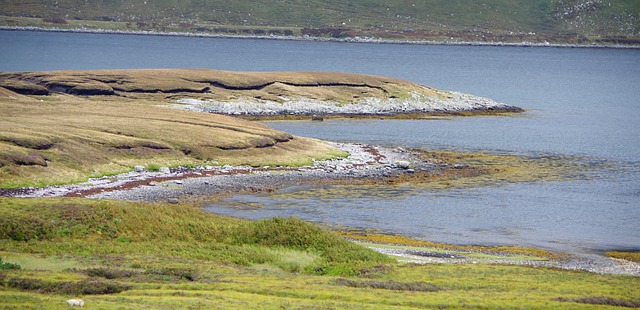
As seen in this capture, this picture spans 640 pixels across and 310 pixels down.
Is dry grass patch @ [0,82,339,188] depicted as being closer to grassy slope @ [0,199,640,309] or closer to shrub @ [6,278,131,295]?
grassy slope @ [0,199,640,309]

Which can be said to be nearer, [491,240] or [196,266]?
[196,266]

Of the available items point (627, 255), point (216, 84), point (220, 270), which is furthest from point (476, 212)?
point (216, 84)

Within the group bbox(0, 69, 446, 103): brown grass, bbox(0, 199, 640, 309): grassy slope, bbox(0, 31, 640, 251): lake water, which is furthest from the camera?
bbox(0, 69, 446, 103): brown grass

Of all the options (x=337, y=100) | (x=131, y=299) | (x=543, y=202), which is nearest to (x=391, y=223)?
(x=543, y=202)

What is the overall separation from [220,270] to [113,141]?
30119 mm

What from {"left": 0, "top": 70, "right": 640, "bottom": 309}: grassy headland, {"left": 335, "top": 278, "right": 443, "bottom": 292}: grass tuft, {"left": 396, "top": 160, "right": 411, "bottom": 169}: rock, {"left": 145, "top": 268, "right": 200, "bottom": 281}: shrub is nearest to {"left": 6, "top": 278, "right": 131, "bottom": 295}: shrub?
{"left": 0, "top": 70, "right": 640, "bottom": 309}: grassy headland

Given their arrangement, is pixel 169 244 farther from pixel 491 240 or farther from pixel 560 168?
pixel 560 168

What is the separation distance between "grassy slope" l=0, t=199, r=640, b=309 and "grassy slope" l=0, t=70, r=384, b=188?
14.2 meters

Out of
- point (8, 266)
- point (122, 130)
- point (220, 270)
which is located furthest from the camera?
point (122, 130)

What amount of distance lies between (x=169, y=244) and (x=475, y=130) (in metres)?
62.1

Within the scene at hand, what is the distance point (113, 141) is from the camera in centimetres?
6016

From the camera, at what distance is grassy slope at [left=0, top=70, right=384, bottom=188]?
53125 millimetres

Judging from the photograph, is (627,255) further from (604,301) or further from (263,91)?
(263,91)

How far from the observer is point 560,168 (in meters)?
71.8
